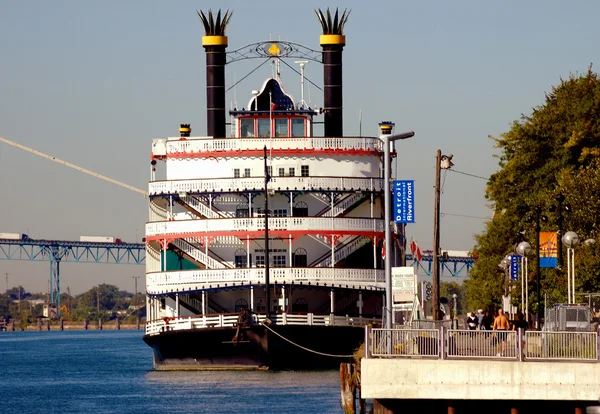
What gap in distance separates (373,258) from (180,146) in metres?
10.1

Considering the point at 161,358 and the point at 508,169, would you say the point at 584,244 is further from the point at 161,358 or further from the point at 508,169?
the point at 161,358

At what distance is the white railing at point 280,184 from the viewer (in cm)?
7006

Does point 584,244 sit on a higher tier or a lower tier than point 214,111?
lower

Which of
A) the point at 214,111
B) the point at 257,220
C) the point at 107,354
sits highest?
the point at 214,111

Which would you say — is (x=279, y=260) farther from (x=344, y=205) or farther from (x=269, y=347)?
(x=269, y=347)

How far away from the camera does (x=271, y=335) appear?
6531 cm

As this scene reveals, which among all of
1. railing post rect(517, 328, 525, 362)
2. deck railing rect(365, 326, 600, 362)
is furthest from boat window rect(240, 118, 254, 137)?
railing post rect(517, 328, 525, 362)

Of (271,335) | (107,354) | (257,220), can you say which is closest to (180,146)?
(257,220)

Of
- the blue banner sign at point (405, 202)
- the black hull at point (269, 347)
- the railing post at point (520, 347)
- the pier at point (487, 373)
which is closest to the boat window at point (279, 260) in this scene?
the black hull at point (269, 347)

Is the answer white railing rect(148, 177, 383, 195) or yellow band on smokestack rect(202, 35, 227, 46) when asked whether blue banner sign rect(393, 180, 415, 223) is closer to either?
white railing rect(148, 177, 383, 195)

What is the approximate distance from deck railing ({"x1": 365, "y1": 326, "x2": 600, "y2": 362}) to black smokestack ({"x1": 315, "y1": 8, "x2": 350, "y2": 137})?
40.9 meters

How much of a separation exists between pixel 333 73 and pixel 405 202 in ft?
86.2

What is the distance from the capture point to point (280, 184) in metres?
70.6

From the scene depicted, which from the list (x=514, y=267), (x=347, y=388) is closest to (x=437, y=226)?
(x=347, y=388)
